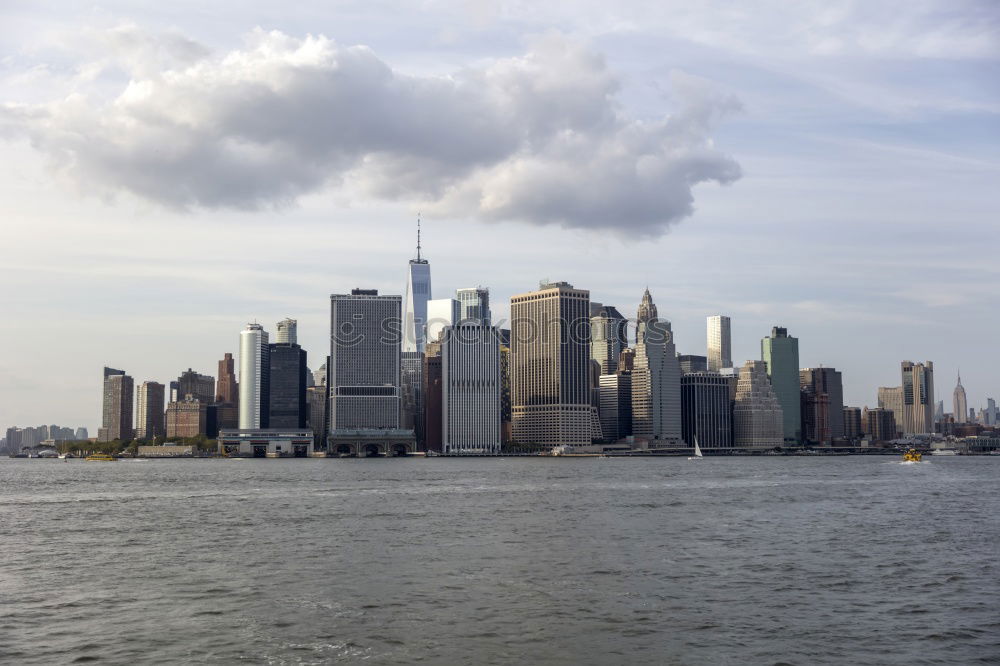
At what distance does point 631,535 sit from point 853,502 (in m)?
44.7

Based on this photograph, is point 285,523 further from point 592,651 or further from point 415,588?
point 592,651

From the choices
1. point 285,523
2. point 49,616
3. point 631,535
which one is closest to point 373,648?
point 49,616

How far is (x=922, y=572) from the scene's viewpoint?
55938 mm

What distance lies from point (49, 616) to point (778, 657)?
30.0 meters

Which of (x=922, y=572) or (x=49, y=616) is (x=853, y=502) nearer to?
(x=922, y=572)

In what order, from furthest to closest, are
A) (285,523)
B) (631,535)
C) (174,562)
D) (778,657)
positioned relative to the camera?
(285,523) < (631,535) < (174,562) < (778,657)

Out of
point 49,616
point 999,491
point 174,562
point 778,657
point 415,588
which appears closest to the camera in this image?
point 778,657

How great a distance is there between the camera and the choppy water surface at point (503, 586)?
125ft

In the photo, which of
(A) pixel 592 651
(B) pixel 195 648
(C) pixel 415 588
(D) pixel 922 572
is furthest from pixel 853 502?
(B) pixel 195 648

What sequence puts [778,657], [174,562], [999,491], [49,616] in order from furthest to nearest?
[999,491] < [174,562] < [49,616] < [778,657]

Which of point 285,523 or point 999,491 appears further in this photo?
point 999,491

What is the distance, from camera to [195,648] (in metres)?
38.0

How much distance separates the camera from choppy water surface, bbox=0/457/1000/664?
3816 centimetres

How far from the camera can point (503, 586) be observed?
50625 millimetres
